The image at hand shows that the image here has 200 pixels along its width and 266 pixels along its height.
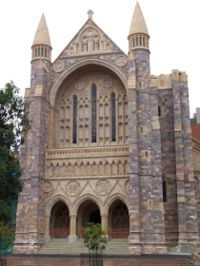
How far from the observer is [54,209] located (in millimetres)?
38469

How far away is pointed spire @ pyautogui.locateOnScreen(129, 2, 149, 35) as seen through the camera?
38375 millimetres

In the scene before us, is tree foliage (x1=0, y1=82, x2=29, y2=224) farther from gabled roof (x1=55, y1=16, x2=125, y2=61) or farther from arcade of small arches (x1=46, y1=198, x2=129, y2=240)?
gabled roof (x1=55, y1=16, x2=125, y2=61)

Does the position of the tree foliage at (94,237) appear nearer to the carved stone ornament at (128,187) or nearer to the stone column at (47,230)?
the carved stone ornament at (128,187)

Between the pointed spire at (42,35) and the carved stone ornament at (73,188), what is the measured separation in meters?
13.0

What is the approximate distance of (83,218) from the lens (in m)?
38.9

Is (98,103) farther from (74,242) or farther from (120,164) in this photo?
(74,242)

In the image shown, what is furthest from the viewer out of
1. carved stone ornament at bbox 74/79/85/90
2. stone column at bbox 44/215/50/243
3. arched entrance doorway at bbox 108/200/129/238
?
carved stone ornament at bbox 74/79/85/90

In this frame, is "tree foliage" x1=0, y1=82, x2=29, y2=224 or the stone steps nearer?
"tree foliage" x1=0, y1=82, x2=29, y2=224

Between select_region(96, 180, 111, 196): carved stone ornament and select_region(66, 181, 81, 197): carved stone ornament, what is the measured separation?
1.66 meters

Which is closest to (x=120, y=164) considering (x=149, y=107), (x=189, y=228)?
(x=149, y=107)

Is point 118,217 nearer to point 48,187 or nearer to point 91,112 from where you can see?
point 48,187

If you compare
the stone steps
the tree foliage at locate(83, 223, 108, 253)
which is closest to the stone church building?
the stone steps

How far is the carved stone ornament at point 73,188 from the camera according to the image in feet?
119

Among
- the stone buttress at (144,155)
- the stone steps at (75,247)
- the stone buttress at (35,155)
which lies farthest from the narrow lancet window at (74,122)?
the stone steps at (75,247)
